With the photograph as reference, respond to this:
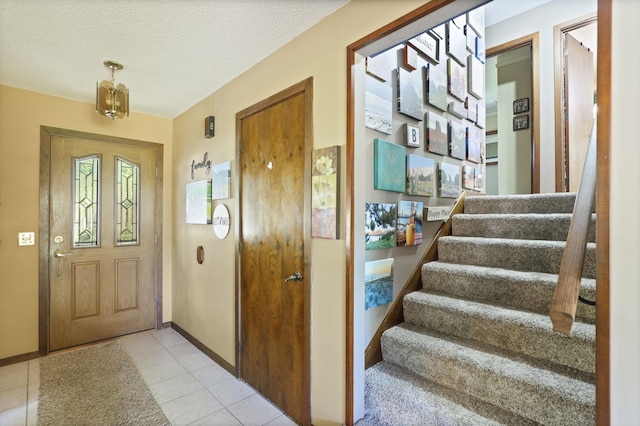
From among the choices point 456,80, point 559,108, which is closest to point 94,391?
point 456,80

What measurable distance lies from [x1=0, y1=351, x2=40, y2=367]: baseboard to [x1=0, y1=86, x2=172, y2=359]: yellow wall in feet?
0.09

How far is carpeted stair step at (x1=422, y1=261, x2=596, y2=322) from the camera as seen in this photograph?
1744 millimetres

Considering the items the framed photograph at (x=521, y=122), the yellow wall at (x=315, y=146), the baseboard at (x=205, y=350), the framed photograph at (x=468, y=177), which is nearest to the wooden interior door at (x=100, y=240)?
the baseboard at (x=205, y=350)

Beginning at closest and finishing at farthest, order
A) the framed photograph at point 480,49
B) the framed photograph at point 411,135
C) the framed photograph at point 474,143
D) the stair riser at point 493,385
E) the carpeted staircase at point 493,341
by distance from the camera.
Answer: the stair riser at point 493,385 < the carpeted staircase at point 493,341 < the framed photograph at point 411,135 < the framed photograph at point 474,143 < the framed photograph at point 480,49

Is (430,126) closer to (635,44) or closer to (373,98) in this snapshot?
(373,98)

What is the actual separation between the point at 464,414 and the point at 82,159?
12.6 feet

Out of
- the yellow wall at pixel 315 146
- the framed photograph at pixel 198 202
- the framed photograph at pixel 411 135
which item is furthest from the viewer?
the framed photograph at pixel 198 202

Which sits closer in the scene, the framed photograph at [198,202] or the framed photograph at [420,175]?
the framed photograph at [420,175]

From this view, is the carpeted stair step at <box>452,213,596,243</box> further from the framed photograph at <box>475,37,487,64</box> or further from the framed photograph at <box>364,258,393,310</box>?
the framed photograph at <box>475,37,487,64</box>

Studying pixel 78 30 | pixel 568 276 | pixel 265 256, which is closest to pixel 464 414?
pixel 568 276

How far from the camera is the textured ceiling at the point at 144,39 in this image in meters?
1.70

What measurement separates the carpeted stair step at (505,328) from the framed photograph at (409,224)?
396 millimetres

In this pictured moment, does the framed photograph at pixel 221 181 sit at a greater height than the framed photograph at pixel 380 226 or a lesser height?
greater

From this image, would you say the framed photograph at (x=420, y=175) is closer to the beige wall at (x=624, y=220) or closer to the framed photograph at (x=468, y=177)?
the framed photograph at (x=468, y=177)
